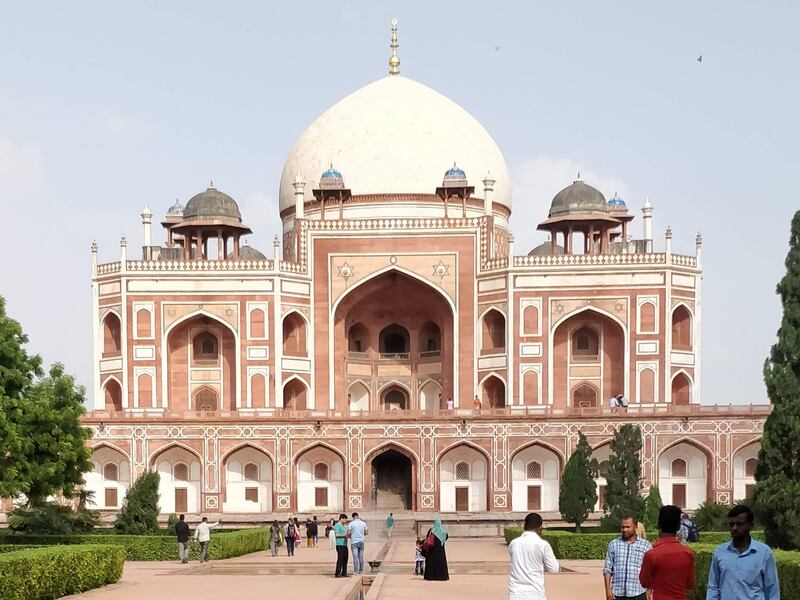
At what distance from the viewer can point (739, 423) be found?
3450 cm

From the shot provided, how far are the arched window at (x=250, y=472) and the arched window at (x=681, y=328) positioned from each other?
11518 mm

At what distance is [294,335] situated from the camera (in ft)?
130

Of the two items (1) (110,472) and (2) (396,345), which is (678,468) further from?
(1) (110,472)

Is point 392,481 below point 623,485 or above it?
below

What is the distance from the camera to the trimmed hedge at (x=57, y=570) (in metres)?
13.3

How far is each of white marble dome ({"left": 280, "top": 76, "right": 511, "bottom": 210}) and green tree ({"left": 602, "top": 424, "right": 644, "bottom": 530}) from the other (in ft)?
57.0

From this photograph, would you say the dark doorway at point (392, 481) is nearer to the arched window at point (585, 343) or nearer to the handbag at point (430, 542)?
the arched window at point (585, 343)

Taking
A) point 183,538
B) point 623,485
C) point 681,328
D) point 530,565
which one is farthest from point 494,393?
point 530,565

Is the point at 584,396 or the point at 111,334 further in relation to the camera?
the point at 111,334

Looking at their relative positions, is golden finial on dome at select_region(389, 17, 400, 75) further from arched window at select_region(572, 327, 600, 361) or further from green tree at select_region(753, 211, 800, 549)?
green tree at select_region(753, 211, 800, 549)

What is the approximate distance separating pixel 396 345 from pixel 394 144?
5892 mm

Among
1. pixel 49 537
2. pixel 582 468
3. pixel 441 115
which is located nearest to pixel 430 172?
pixel 441 115

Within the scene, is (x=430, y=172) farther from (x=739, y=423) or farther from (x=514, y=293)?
(x=739, y=423)

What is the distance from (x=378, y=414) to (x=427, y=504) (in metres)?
2.48
